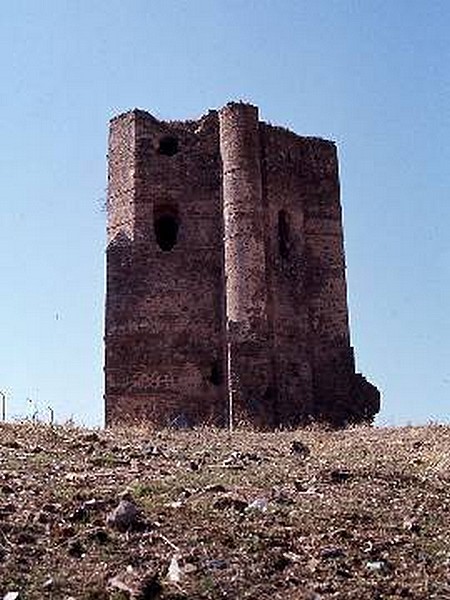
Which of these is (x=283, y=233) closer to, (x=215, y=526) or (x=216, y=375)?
(x=216, y=375)

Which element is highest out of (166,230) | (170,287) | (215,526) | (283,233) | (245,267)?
(166,230)

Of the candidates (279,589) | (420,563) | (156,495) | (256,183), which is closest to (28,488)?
(156,495)

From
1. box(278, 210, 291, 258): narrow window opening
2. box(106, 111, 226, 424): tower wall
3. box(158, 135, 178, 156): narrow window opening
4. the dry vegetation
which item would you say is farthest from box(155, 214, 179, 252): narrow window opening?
the dry vegetation

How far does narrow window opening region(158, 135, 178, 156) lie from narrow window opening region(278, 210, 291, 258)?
266cm

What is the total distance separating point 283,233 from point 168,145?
3143 millimetres

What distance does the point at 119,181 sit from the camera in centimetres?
2105

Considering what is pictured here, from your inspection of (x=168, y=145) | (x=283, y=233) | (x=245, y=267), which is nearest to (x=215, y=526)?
(x=245, y=267)

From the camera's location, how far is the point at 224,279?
65.9 ft

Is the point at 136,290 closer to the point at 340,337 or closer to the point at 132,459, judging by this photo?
the point at 340,337

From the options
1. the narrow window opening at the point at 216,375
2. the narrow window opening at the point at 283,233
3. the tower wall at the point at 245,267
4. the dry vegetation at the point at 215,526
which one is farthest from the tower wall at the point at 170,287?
the dry vegetation at the point at 215,526

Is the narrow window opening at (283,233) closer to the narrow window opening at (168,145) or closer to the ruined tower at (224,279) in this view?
the ruined tower at (224,279)

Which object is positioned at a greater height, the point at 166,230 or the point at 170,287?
the point at 166,230

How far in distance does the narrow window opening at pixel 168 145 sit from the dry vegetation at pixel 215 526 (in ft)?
36.8

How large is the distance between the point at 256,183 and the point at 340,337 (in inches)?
146
